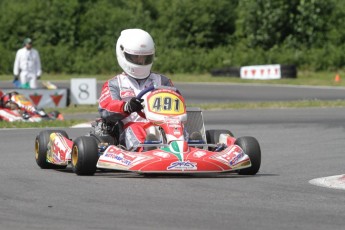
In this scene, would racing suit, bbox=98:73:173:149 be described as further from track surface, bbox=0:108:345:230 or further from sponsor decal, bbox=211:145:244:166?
sponsor decal, bbox=211:145:244:166

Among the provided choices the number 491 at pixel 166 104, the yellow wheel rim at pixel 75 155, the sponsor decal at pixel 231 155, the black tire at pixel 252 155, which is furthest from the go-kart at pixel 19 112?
the sponsor decal at pixel 231 155

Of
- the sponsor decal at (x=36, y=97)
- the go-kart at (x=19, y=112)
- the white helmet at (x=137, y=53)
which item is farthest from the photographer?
the sponsor decal at (x=36, y=97)

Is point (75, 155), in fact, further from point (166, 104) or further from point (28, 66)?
point (28, 66)

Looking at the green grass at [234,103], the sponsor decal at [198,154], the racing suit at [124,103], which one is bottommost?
the green grass at [234,103]

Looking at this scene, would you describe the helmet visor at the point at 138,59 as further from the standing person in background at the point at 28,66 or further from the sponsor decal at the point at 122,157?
the standing person in background at the point at 28,66

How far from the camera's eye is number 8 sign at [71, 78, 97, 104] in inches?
1040

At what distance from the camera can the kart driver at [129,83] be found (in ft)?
37.0

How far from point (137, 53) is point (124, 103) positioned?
75 centimetres

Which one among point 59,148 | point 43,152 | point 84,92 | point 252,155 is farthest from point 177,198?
point 84,92

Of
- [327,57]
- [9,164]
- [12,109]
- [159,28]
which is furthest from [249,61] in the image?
[9,164]

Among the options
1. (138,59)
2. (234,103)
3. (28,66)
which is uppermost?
(138,59)

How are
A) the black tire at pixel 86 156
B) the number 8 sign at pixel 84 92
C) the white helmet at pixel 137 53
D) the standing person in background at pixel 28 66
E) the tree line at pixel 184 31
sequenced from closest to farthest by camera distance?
the black tire at pixel 86 156 < the white helmet at pixel 137 53 < the number 8 sign at pixel 84 92 < the standing person in background at pixel 28 66 < the tree line at pixel 184 31

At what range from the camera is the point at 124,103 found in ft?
36.9

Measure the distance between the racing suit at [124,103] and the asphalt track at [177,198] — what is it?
0.42 m
